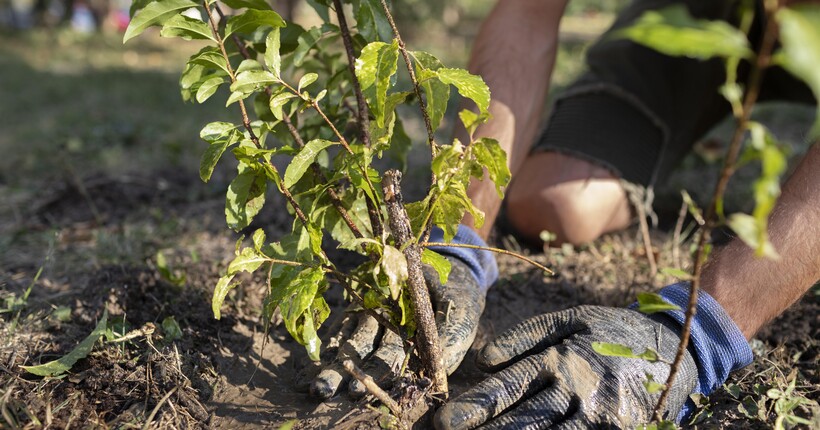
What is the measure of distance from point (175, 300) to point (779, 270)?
1.70 m

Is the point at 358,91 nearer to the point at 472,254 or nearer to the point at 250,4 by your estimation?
the point at 250,4

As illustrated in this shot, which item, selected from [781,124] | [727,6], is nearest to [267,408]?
[727,6]

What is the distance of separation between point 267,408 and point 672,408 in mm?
978

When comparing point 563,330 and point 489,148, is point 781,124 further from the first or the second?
point 489,148

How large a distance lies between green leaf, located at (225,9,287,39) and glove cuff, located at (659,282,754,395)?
118cm

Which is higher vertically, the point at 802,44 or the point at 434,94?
the point at 802,44

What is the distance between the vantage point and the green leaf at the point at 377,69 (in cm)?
129

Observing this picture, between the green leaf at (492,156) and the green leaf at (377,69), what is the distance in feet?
0.70

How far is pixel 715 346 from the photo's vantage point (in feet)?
5.25

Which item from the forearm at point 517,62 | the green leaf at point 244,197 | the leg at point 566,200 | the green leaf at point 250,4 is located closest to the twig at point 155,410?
the green leaf at point 244,197

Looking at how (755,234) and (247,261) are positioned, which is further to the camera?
(247,261)

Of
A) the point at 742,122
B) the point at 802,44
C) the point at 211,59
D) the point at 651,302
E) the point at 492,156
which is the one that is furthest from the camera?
the point at 211,59

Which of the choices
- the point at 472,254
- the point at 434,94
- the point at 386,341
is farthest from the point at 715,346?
the point at 434,94

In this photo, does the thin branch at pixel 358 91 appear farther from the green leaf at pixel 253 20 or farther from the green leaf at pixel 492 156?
the green leaf at pixel 492 156
